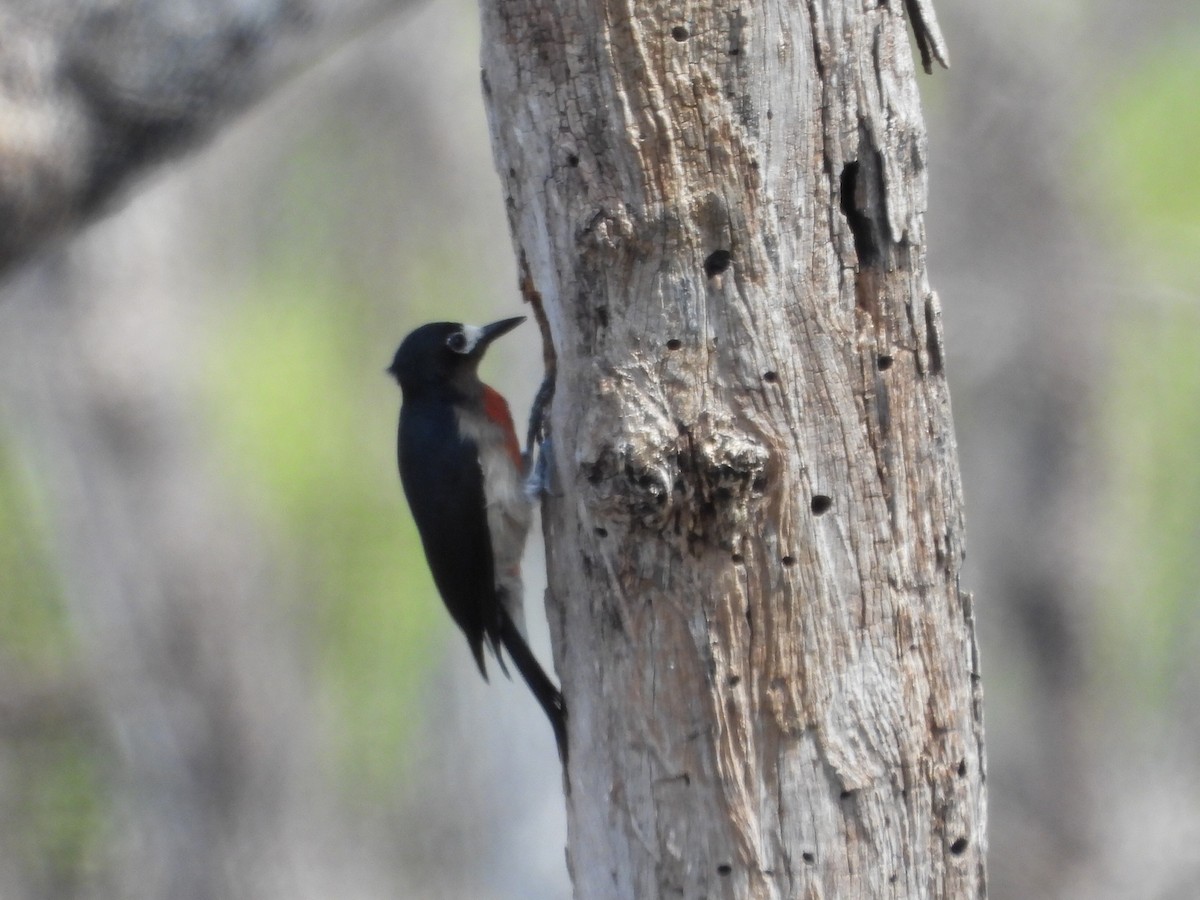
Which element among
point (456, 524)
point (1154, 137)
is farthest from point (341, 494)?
point (456, 524)

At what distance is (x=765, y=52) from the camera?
9.58 feet

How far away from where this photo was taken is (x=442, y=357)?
5.19 meters

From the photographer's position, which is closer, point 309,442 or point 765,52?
point 765,52

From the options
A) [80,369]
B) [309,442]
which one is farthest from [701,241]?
[309,442]

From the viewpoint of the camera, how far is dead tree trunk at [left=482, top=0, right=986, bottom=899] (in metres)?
2.92

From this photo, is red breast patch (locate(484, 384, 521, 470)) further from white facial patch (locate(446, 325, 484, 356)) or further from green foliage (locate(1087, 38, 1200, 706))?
green foliage (locate(1087, 38, 1200, 706))

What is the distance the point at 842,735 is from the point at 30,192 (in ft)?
9.83

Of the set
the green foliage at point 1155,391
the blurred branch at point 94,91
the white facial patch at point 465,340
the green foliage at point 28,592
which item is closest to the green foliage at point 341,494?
the green foliage at point 28,592

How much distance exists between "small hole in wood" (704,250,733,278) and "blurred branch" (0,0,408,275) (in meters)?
2.28

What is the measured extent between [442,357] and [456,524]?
711 mm

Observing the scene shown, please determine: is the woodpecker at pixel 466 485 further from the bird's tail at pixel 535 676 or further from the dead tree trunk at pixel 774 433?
the dead tree trunk at pixel 774 433

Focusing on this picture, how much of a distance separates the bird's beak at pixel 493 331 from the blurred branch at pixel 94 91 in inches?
48.3

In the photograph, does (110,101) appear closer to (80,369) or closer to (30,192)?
(30,192)

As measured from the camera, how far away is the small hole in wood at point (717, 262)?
2939 millimetres
